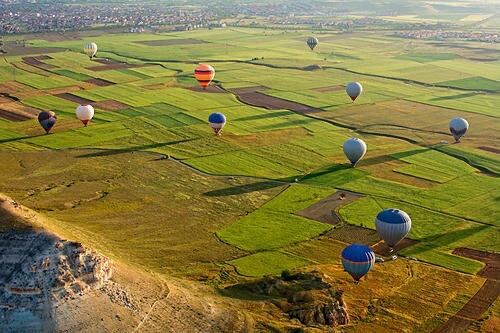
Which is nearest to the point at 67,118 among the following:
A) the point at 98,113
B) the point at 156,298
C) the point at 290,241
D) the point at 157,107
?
the point at 98,113

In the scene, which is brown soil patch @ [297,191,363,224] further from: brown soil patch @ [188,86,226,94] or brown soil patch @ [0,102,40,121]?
brown soil patch @ [188,86,226,94]

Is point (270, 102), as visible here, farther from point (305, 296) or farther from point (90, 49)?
point (305, 296)

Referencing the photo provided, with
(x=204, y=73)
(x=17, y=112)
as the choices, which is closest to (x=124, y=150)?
(x=17, y=112)

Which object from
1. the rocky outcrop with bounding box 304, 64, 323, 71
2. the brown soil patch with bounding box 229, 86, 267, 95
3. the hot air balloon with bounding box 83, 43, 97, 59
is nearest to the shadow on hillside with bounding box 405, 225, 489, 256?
the brown soil patch with bounding box 229, 86, 267, 95

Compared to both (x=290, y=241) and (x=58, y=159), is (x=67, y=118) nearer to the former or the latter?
(x=58, y=159)

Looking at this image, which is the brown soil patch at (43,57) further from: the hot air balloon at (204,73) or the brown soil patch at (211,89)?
the hot air balloon at (204,73)
